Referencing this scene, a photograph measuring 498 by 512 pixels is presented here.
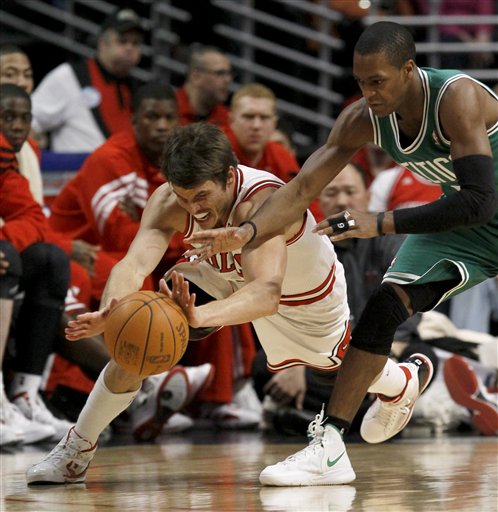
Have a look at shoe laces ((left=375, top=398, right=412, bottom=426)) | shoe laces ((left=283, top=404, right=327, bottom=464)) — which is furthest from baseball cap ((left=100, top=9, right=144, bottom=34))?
shoe laces ((left=283, top=404, right=327, bottom=464))

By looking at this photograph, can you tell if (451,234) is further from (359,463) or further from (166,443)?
(166,443)

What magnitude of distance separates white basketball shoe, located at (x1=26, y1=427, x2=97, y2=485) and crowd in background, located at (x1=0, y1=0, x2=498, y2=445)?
4.56 feet

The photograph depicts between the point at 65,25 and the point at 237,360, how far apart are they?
13.8ft

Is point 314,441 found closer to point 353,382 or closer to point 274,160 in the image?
point 353,382

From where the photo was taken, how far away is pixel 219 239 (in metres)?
4.11

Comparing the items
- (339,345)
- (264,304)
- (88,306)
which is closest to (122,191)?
(88,306)

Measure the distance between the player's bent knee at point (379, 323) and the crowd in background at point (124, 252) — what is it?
A: 7.05ft

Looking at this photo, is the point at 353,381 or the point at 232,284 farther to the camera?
the point at 232,284

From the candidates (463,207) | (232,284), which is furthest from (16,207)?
(463,207)

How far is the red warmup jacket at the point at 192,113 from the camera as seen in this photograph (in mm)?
8258

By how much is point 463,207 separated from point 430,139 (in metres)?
0.38

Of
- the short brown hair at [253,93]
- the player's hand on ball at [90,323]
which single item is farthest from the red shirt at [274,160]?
the player's hand on ball at [90,323]

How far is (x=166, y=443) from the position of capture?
6.22m

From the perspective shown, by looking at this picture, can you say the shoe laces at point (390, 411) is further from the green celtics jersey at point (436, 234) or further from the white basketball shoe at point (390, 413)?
the green celtics jersey at point (436, 234)
